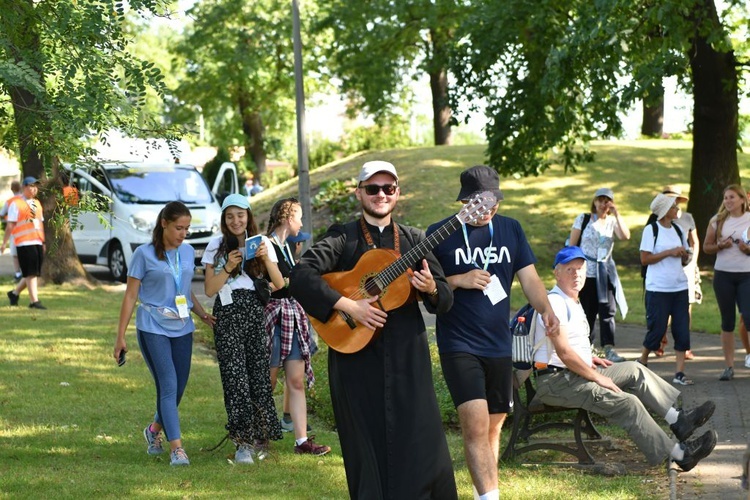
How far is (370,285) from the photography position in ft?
19.2

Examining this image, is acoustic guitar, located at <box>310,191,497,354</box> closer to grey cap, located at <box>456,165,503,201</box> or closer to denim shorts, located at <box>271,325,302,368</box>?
grey cap, located at <box>456,165,503,201</box>

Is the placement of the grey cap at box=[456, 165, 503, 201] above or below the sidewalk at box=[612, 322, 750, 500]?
above

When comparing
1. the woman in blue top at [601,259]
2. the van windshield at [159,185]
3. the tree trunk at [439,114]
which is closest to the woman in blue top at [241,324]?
the woman in blue top at [601,259]

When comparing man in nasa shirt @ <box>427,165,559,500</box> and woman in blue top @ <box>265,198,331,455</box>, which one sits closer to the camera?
man in nasa shirt @ <box>427,165,559,500</box>

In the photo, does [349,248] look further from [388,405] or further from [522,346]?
[522,346]

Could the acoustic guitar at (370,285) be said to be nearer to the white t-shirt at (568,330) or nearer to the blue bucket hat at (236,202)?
the white t-shirt at (568,330)

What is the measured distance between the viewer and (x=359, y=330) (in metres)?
5.84

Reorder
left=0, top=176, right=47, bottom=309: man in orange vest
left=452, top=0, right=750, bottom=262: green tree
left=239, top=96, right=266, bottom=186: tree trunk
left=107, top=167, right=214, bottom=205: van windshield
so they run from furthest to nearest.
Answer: left=239, top=96, right=266, bottom=186: tree trunk → left=107, top=167, right=214, bottom=205: van windshield → left=452, top=0, right=750, bottom=262: green tree → left=0, top=176, right=47, bottom=309: man in orange vest

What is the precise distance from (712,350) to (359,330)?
9.10 metres

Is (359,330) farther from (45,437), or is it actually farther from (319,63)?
(319,63)

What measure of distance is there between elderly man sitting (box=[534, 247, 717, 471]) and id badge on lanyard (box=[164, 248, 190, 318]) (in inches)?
96.3

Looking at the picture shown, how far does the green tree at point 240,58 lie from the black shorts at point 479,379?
1648 inches

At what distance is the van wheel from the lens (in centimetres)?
2427

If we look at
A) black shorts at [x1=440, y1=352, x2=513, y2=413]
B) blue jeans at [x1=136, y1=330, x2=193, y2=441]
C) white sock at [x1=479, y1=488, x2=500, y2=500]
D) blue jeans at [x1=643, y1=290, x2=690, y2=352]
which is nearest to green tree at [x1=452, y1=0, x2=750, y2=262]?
blue jeans at [x1=643, y1=290, x2=690, y2=352]
